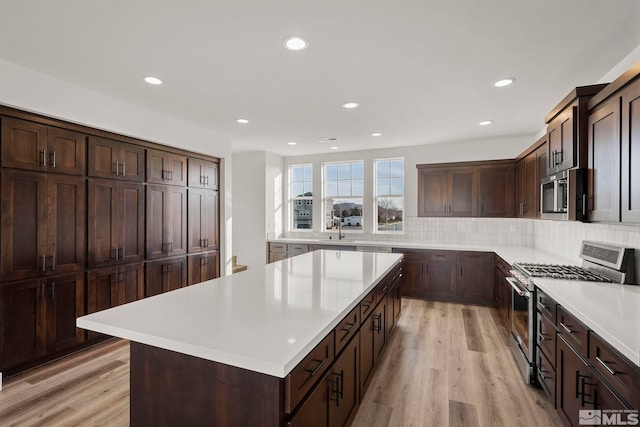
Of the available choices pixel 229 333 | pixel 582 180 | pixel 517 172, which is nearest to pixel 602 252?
pixel 582 180

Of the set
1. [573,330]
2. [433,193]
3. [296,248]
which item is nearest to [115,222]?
[296,248]

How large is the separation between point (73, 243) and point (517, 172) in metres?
5.74

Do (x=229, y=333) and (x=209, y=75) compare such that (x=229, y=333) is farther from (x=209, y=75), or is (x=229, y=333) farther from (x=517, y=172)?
(x=517, y=172)

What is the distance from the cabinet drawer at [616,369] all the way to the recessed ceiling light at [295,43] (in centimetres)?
244

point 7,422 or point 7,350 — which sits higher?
point 7,350

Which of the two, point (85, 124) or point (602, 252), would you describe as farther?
point (85, 124)

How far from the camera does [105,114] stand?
3264mm

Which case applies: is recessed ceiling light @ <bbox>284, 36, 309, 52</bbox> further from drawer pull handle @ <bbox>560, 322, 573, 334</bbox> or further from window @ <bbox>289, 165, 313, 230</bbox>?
window @ <bbox>289, 165, 313, 230</bbox>

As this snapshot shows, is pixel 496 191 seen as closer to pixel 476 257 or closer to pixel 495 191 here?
pixel 495 191

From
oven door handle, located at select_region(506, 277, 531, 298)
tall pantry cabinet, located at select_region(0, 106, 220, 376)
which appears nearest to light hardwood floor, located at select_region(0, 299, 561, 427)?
tall pantry cabinet, located at select_region(0, 106, 220, 376)

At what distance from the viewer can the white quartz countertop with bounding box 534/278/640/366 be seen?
4.43ft

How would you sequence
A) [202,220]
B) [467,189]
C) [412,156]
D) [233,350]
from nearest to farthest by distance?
[233,350], [202,220], [467,189], [412,156]

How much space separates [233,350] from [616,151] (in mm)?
2399

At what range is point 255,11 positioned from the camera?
1.87 m
